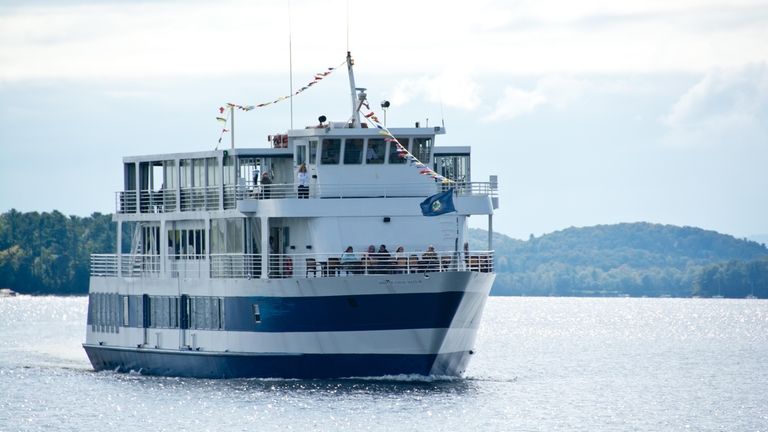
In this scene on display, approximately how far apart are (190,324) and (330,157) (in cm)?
670

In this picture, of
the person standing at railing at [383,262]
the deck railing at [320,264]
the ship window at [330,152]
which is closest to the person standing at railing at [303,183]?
the ship window at [330,152]

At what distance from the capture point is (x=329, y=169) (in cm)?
5528

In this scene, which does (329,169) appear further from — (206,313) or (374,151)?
(206,313)

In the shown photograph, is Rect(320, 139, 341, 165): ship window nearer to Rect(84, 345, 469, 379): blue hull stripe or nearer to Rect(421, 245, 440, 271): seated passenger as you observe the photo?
Rect(421, 245, 440, 271): seated passenger

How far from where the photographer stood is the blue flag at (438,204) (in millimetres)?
52344

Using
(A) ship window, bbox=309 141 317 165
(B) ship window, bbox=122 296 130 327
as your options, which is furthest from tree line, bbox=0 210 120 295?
(A) ship window, bbox=309 141 317 165

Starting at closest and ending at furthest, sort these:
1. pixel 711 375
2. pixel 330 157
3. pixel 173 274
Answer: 1. pixel 330 157
2. pixel 173 274
3. pixel 711 375

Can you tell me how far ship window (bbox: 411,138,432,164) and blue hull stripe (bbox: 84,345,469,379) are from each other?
619 centimetres

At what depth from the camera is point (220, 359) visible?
5519 centimetres

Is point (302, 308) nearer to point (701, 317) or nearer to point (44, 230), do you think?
point (701, 317)

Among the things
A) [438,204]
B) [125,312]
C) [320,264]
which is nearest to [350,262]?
[320,264]

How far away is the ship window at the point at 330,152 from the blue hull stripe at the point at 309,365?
6182 millimetres

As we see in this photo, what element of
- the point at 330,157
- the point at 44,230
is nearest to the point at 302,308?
the point at 330,157

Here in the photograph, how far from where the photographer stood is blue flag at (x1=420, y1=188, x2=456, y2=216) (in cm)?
5234
